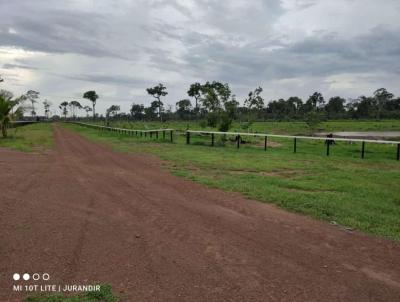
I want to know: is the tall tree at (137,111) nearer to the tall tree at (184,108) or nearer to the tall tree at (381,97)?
the tall tree at (184,108)

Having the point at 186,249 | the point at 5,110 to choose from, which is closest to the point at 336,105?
the point at 5,110

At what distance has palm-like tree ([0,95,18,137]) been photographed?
2697 cm

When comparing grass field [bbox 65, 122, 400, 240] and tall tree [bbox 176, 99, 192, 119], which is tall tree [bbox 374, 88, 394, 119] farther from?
grass field [bbox 65, 122, 400, 240]

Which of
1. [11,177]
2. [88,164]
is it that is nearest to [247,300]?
[11,177]

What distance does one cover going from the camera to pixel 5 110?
1065 inches

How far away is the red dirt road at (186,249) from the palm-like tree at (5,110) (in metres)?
22.1

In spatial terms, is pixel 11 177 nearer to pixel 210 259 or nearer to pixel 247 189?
pixel 247 189

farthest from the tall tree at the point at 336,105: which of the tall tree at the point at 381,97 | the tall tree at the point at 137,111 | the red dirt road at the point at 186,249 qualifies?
the red dirt road at the point at 186,249

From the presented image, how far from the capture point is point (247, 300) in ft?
11.2

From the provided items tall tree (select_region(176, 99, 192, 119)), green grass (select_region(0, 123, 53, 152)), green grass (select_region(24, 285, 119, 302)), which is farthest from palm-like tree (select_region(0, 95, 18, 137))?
tall tree (select_region(176, 99, 192, 119))

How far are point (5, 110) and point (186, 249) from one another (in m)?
Answer: 26.6

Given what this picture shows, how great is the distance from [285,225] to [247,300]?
2543 millimetres

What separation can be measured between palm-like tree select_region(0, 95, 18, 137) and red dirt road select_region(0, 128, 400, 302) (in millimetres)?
22059

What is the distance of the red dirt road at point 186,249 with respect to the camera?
12.0 ft
